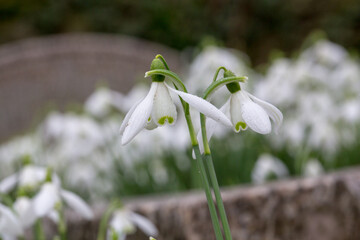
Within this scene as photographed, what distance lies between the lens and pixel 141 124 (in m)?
0.68

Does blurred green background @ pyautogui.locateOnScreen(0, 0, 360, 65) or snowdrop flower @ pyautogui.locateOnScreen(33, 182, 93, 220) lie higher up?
blurred green background @ pyautogui.locateOnScreen(0, 0, 360, 65)

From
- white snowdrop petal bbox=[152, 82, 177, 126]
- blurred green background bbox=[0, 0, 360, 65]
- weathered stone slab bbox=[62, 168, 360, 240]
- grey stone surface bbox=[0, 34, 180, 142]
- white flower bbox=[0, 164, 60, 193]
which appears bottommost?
weathered stone slab bbox=[62, 168, 360, 240]

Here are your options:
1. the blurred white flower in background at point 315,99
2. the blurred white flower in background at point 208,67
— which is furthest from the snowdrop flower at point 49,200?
the blurred white flower in background at point 208,67

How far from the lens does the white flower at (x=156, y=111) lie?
664 mm

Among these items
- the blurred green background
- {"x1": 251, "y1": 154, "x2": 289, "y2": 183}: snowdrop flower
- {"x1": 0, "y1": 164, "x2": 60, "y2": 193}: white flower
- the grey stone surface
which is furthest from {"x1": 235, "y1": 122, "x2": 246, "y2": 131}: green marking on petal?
the blurred green background

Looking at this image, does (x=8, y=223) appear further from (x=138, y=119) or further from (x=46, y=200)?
(x=138, y=119)

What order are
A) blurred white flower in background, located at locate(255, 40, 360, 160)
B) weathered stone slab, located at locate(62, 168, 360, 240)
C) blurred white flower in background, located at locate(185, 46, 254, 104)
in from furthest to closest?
blurred white flower in background, located at locate(185, 46, 254, 104), blurred white flower in background, located at locate(255, 40, 360, 160), weathered stone slab, located at locate(62, 168, 360, 240)

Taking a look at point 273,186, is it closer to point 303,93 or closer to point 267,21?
point 303,93

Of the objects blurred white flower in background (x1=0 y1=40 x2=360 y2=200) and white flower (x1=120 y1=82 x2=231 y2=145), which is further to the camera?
blurred white flower in background (x1=0 y1=40 x2=360 y2=200)

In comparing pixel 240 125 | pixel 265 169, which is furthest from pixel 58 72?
pixel 240 125

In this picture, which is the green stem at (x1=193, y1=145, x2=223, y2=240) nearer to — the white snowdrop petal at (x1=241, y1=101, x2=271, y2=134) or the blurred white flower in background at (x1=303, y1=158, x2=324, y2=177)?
the white snowdrop petal at (x1=241, y1=101, x2=271, y2=134)

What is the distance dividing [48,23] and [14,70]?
3.39m

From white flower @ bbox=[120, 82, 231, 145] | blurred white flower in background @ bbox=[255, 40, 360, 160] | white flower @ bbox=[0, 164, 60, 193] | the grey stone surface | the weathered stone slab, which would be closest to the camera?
white flower @ bbox=[120, 82, 231, 145]

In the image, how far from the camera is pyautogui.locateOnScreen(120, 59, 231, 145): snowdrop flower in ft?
2.18
